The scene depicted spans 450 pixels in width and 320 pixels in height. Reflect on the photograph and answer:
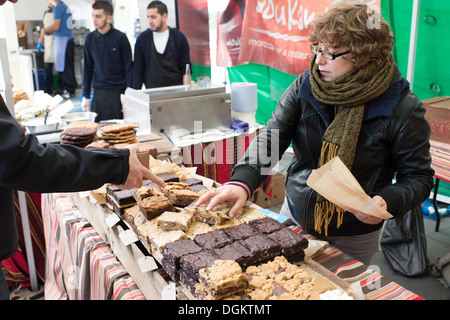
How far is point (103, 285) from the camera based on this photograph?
1.97 meters

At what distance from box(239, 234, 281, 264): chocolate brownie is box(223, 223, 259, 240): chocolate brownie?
4cm

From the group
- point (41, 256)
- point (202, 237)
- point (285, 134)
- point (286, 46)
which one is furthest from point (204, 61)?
point (202, 237)

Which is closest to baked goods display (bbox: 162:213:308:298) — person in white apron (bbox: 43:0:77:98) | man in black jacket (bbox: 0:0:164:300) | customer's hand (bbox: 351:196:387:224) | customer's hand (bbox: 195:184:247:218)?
customer's hand (bbox: 195:184:247:218)

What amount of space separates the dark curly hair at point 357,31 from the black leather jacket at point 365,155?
166 millimetres

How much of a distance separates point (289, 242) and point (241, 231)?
21 cm

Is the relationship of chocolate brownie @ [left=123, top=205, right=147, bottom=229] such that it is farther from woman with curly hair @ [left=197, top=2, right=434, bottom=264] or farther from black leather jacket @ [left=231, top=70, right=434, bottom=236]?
Answer: black leather jacket @ [left=231, top=70, right=434, bottom=236]

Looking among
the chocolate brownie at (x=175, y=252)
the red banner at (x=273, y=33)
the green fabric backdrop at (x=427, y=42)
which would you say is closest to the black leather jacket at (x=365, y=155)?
the chocolate brownie at (x=175, y=252)

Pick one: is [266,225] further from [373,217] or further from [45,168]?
[45,168]

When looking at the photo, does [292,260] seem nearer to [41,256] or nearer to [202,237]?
[202,237]

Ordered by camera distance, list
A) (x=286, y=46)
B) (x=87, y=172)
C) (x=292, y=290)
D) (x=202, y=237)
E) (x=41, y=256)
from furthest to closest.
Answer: (x=286, y=46) → (x=41, y=256) → (x=202, y=237) → (x=87, y=172) → (x=292, y=290)

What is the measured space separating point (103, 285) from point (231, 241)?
2.48 ft

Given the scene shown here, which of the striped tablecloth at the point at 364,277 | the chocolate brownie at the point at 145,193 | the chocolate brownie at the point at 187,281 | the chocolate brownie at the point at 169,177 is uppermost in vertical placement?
the chocolate brownie at the point at 145,193

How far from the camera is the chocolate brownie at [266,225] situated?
1.70 metres

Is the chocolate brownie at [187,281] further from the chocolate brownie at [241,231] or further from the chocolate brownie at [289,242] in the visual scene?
the chocolate brownie at [289,242]
